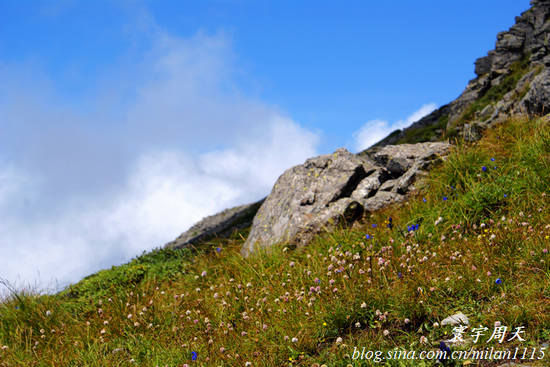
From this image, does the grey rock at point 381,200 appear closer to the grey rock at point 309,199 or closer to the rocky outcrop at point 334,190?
the rocky outcrop at point 334,190

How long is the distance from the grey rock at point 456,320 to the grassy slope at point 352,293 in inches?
3.0

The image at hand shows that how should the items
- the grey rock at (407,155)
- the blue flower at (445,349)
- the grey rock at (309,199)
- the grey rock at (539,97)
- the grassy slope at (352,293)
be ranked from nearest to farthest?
the blue flower at (445,349) → the grassy slope at (352,293) → the grey rock at (309,199) → the grey rock at (407,155) → the grey rock at (539,97)

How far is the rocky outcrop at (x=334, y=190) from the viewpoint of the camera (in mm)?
9359

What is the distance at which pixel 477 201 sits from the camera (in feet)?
24.5

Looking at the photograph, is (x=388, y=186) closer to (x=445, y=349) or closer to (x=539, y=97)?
(x=539, y=97)

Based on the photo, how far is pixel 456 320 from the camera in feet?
15.1

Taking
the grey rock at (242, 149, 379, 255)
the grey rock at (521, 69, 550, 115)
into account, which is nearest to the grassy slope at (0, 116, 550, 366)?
the grey rock at (242, 149, 379, 255)

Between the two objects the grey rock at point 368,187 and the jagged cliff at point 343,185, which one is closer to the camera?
the jagged cliff at point 343,185

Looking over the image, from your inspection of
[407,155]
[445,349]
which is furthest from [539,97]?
[445,349]

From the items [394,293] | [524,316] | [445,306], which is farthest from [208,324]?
[524,316]

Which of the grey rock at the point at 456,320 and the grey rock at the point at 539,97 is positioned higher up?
the grey rock at the point at 539,97

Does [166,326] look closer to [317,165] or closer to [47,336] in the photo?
[47,336]

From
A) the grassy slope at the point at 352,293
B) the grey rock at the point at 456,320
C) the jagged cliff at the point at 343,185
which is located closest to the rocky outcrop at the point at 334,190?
the jagged cliff at the point at 343,185

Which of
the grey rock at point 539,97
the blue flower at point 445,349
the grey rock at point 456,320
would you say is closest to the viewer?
the blue flower at point 445,349
